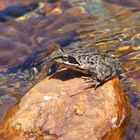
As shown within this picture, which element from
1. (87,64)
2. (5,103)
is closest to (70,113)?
(87,64)

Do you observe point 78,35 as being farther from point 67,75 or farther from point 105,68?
point 105,68

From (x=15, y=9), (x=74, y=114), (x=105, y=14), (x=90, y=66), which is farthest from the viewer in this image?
(x=15, y=9)

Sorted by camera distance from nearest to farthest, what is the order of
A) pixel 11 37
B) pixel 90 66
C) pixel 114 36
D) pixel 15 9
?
pixel 90 66 → pixel 114 36 → pixel 11 37 → pixel 15 9

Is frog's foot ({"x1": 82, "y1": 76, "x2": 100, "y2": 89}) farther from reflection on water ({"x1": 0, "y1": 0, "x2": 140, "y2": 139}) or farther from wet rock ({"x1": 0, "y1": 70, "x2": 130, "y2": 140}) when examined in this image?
reflection on water ({"x1": 0, "y1": 0, "x2": 140, "y2": 139})

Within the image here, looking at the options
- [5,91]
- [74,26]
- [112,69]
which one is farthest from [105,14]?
[112,69]

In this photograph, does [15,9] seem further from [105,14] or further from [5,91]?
[5,91]

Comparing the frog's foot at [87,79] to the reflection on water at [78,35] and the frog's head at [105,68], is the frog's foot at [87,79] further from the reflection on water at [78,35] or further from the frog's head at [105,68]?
the reflection on water at [78,35]

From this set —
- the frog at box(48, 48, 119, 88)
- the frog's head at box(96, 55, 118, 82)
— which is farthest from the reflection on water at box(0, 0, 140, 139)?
the frog at box(48, 48, 119, 88)
